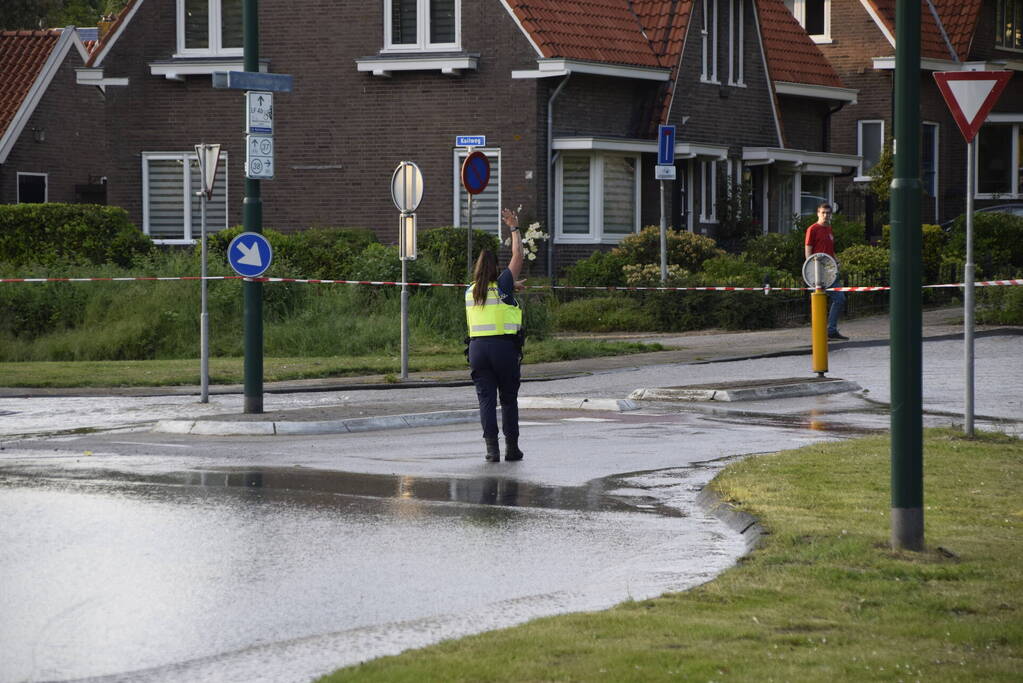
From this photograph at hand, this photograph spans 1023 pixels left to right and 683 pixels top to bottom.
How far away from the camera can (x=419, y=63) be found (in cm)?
3297

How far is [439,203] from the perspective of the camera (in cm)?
3362

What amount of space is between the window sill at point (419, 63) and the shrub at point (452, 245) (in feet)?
11.2

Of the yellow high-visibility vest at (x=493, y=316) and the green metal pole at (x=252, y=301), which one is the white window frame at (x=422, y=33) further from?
the yellow high-visibility vest at (x=493, y=316)

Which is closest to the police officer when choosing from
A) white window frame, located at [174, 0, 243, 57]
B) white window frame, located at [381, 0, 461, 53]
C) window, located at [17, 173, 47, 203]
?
white window frame, located at [381, 0, 461, 53]

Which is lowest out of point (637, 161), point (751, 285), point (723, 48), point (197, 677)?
point (197, 677)

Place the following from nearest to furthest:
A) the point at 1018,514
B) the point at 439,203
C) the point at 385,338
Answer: the point at 1018,514
the point at 385,338
the point at 439,203

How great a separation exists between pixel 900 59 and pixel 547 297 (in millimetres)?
20629

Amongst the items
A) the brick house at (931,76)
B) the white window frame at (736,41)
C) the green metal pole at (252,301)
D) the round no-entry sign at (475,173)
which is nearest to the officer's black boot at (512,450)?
the green metal pole at (252,301)

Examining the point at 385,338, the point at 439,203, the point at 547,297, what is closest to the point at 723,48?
the point at 439,203

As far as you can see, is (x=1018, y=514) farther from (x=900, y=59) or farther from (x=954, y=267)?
(x=954, y=267)

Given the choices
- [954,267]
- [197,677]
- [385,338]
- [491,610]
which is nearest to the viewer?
[197,677]

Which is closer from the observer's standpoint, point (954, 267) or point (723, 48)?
point (954, 267)

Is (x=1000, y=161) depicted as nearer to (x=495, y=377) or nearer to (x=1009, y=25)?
(x=1009, y=25)

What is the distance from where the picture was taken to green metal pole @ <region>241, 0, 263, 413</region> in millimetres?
16562
